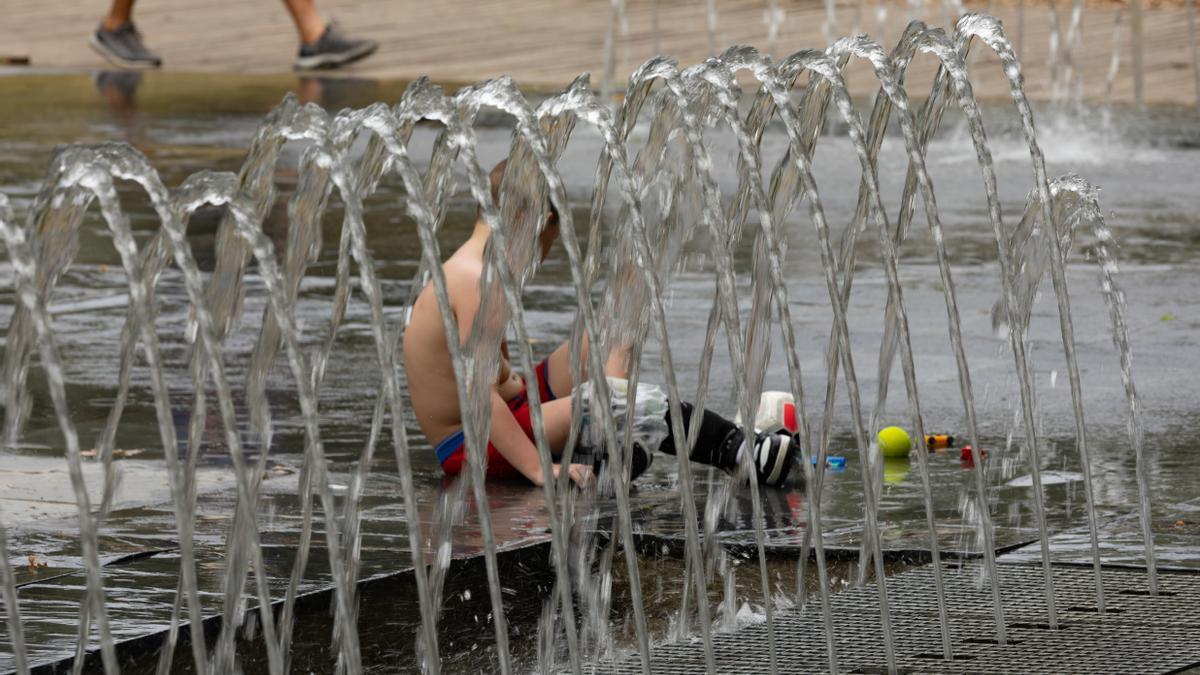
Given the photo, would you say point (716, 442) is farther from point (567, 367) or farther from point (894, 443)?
point (894, 443)

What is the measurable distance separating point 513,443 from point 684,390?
139 centimetres

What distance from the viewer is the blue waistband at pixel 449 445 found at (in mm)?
6301

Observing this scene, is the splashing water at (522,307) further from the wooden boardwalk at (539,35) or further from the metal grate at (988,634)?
the wooden boardwalk at (539,35)

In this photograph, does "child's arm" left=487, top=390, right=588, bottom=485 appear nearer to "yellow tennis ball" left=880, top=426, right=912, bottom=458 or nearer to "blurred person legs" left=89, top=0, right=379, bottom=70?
A: "yellow tennis ball" left=880, top=426, right=912, bottom=458

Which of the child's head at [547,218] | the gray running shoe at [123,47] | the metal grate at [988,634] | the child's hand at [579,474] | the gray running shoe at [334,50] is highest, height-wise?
the gray running shoe at [123,47]

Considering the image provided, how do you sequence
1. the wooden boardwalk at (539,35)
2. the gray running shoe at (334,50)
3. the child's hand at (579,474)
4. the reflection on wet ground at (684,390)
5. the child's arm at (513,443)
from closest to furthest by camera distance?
1. the reflection on wet ground at (684,390)
2. the child's hand at (579,474)
3. the child's arm at (513,443)
4. the wooden boardwalk at (539,35)
5. the gray running shoe at (334,50)

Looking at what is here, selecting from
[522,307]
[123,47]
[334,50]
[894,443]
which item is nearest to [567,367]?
[894,443]

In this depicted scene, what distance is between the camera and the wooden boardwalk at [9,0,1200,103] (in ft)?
60.5

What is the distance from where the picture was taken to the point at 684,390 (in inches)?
297

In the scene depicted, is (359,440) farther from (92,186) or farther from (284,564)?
(92,186)

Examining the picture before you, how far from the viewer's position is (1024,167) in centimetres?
1352

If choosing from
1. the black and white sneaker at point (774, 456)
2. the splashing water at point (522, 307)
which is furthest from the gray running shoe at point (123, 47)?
the black and white sneaker at point (774, 456)

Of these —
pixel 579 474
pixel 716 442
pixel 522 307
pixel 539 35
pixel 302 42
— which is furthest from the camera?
pixel 539 35

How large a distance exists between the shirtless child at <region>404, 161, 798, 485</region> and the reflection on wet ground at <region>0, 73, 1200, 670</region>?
0.11 meters
